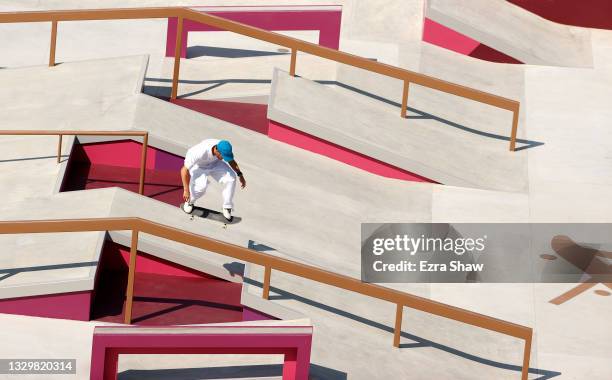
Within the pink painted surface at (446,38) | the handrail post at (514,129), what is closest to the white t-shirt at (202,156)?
the handrail post at (514,129)

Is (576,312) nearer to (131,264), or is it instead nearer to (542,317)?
(542,317)

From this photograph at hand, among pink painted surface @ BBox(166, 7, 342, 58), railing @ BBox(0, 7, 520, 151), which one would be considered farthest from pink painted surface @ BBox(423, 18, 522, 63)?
railing @ BBox(0, 7, 520, 151)

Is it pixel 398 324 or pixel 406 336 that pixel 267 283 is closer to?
pixel 398 324

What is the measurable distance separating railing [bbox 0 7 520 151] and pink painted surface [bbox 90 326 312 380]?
608 cm

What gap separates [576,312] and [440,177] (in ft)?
9.99

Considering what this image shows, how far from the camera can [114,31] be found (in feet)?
72.8

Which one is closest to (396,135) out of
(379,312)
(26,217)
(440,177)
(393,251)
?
(440,177)

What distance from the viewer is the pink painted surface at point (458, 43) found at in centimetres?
2192

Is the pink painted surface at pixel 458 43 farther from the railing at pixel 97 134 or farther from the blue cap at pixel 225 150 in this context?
the blue cap at pixel 225 150

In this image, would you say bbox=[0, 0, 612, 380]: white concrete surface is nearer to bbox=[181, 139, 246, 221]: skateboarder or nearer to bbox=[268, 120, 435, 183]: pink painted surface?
bbox=[268, 120, 435, 183]: pink painted surface

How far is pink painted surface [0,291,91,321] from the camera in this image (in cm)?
1514

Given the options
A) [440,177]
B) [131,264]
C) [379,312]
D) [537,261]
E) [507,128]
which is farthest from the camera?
[507,128]

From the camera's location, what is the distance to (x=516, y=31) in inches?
879

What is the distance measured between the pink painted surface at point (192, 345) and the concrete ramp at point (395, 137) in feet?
17.3
